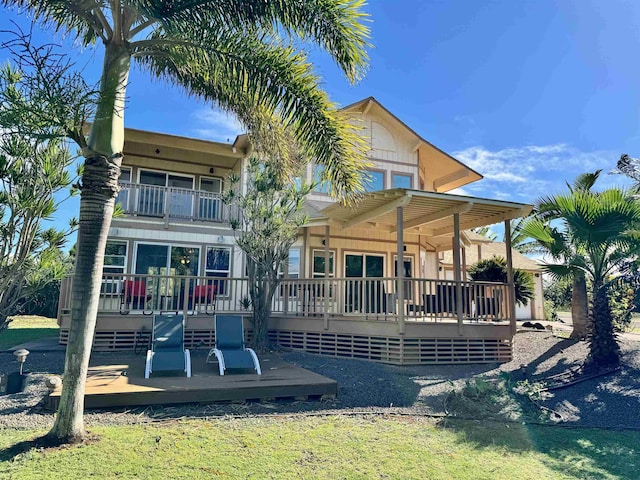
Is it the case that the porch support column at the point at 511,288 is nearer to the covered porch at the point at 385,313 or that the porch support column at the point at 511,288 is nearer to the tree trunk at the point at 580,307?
the covered porch at the point at 385,313

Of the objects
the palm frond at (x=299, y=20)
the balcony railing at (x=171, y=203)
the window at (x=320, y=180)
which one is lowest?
the window at (x=320, y=180)

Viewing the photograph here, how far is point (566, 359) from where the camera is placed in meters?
10.6

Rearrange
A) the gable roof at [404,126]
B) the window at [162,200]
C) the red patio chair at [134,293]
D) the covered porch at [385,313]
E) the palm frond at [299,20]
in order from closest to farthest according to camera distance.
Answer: the palm frond at [299,20] < the covered porch at [385,313] < the red patio chair at [134,293] < the window at [162,200] < the gable roof at [404,126]

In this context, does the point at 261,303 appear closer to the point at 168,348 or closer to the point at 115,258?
the point at 168,348

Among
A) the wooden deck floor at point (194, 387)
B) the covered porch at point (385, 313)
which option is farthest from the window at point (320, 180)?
the wooden deck floor at point (194, 387)

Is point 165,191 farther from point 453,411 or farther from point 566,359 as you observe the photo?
point 566,359

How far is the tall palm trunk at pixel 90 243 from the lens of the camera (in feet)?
15.2

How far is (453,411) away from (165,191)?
37.5 feet

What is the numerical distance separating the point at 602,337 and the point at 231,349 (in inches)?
320

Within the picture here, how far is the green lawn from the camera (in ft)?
13.6

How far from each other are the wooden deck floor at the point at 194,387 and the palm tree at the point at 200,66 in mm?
1332

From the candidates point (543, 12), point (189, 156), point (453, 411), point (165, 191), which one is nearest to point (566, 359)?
point (453, 411)

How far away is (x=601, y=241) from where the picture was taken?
30.2ft

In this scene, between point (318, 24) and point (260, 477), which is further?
point (318, 24)
